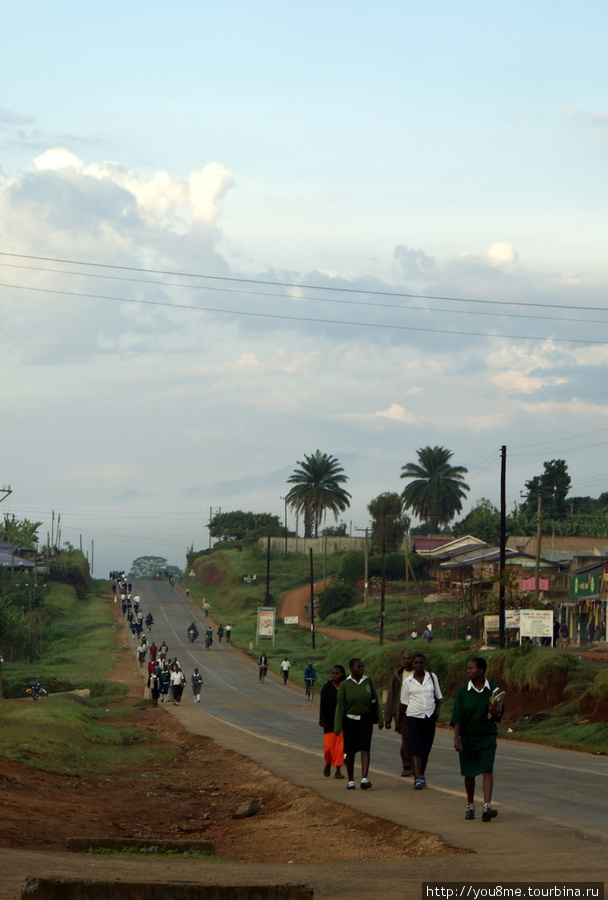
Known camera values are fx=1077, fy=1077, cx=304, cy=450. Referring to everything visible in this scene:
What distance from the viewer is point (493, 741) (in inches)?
445

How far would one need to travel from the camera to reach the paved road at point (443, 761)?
12867 mm

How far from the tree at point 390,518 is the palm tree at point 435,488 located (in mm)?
5598

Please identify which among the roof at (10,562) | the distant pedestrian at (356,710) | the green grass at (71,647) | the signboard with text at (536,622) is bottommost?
the green grass at (71,647)

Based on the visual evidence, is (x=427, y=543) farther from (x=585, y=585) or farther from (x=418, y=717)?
(x=418, y=717)

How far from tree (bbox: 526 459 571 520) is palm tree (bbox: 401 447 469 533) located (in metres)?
10.5

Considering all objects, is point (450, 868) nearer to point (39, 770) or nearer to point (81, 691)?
point (39, 770)

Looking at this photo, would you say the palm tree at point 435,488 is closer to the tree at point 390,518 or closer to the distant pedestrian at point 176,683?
the tree at point 390,518

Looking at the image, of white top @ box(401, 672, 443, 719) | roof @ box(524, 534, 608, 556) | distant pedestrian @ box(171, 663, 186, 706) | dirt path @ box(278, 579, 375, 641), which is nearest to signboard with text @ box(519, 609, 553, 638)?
distant pedestrian @ box(171, 663, 186, 706)

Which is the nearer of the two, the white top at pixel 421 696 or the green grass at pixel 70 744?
the white top at pixel 421 696

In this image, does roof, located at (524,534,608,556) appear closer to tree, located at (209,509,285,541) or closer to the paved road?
the paved road

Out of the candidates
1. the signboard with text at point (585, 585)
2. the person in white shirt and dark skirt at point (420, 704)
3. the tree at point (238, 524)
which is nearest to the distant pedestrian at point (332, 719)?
the person in white shirt and dark skirt at point (420, 704)

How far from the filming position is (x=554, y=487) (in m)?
124

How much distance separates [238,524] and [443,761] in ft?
485

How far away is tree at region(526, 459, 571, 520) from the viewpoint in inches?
4894
